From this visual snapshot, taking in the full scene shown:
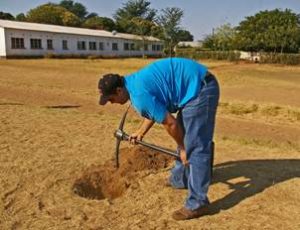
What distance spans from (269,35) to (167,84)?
59.3m

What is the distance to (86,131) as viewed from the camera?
340 inches

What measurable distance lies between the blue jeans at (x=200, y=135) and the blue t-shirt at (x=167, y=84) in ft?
0.28

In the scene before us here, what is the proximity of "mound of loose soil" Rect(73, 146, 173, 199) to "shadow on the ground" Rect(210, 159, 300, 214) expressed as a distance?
871mm

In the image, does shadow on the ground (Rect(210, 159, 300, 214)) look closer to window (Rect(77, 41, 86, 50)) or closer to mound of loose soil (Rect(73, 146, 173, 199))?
mound of loose soil (Rect(73, 146, 173, 199))

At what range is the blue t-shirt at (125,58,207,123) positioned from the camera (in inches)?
160

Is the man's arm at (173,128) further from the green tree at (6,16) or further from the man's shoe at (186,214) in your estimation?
the green tree at (6,16)

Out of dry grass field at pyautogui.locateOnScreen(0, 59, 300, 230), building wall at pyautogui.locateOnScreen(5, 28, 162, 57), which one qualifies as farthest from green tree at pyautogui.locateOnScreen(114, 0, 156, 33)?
dry grass field at pyautogui.locateOnScreen(0, 59, 300, 230)

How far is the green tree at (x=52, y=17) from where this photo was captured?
263ft

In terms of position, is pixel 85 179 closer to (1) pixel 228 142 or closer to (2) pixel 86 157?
(2) pixel 86 157

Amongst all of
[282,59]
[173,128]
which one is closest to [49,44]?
[282,59]

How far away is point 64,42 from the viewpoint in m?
55.2

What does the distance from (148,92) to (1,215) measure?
6.47 ft

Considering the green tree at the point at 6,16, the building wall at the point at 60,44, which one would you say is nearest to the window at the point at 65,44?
the building wall at the point at 60,44

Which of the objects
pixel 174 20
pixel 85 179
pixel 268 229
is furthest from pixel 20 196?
pixel 174 20
